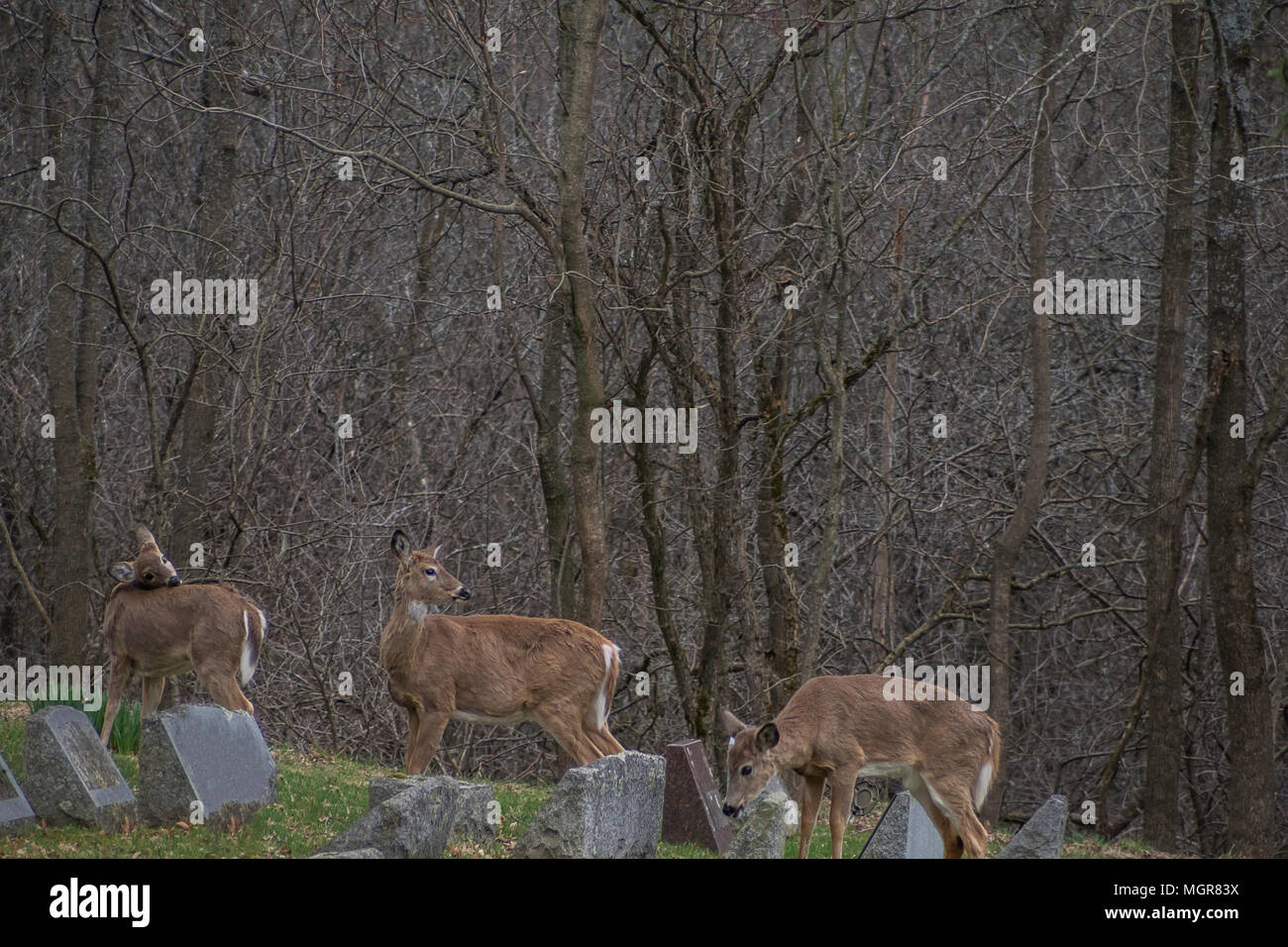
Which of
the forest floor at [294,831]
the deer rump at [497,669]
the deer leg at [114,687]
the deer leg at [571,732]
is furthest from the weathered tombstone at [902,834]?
the deer leg at [114,687]

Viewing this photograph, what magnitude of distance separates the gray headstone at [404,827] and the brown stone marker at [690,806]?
241 centimetres

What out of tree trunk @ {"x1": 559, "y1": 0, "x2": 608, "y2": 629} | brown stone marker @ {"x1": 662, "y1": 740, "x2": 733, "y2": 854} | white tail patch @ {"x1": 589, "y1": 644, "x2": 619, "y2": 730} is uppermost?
tree trunk @ {"x1": 559, "y1": 0, "x2": 608, "y2": 629}

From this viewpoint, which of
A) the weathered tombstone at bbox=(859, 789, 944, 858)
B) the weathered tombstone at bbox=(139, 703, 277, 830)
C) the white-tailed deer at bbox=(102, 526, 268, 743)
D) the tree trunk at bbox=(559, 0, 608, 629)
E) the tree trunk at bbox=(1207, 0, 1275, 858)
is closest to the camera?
the weathered tombstone at bbox=(139, 703, 277, 830)

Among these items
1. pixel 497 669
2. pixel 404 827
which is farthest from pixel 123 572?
pixel 404 827

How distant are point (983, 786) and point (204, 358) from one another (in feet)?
31.1

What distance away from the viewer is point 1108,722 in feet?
65.1

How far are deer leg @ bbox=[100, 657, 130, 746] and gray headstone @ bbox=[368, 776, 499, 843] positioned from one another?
2.78 metres

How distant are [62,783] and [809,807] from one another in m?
4.45

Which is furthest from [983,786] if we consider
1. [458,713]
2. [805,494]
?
[805,494]

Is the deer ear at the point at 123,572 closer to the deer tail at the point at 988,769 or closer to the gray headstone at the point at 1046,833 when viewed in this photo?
the deer tail at the point at 988,769

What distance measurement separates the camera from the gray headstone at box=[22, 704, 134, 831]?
7.91 meters

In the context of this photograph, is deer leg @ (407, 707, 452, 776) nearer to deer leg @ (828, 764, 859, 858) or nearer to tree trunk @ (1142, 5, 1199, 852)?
deer leg @ (828, 764, 859, 858)

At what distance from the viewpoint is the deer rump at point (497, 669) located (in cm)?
1000

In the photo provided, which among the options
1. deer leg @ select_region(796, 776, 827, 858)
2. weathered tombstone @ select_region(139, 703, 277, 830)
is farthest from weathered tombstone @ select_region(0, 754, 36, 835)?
deer leg @ select_region(796, 776, 827, 858)
